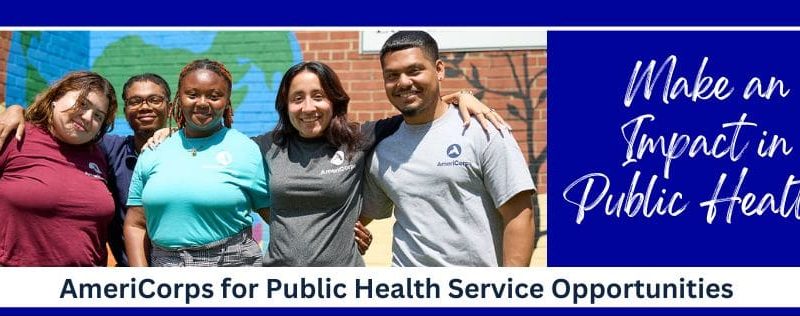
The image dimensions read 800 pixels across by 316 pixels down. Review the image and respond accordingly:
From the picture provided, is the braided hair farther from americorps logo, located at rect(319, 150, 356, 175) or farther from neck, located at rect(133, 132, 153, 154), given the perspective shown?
americorps logo, located at rect(319, 150, 356, 175)

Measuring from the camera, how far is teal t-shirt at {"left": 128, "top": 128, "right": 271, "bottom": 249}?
3535 mm

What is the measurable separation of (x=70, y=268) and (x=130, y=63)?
3.43 meters

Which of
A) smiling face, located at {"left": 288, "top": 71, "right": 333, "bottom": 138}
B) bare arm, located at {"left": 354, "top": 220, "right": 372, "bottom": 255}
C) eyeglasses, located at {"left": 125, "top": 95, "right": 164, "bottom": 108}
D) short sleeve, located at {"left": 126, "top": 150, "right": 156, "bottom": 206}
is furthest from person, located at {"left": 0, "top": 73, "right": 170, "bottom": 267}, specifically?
bare arm, located at {"left": 354, "top": 220, "right": 372, "bottom": 255}

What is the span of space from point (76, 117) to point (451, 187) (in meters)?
1.63

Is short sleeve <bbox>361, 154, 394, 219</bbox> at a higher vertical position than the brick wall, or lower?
lower

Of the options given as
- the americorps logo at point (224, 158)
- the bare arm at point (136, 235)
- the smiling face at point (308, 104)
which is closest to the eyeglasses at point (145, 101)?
the bare arm at point (136, 235)

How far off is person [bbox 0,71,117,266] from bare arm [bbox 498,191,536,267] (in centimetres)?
169

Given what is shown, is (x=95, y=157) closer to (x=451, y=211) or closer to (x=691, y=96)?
(x=451, y=211)

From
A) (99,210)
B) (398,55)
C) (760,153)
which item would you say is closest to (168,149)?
(99,210)

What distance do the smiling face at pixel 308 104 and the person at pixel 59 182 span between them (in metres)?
0.90

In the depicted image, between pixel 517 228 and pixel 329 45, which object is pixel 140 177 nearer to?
pixel 517 228

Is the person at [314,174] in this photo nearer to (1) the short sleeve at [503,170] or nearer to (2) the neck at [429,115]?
Result: (2) the neck at [429,115]

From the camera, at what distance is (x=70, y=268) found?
382cm

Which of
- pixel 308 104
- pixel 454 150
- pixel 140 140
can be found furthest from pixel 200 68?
pixel 454 150
